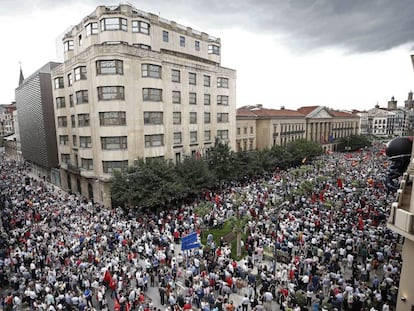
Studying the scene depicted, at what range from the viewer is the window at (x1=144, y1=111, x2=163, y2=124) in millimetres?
32125

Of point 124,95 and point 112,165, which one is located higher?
point 124,95

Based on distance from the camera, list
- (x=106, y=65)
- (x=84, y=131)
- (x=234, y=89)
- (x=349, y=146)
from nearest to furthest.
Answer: (x=106, y=65), (x=84, y=131), (x=234, y=89), (x=349, y=146)

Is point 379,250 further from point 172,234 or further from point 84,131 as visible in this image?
point 84,131

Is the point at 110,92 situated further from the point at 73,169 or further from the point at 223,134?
the point at 223,134

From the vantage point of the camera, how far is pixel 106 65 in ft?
95.8

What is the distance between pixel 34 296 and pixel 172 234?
1016cm

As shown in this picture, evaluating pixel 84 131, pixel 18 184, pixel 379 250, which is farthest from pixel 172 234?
pixel 18 184

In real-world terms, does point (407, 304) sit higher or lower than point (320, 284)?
higher

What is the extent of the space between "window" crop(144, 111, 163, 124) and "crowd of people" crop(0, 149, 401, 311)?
10.8 meters

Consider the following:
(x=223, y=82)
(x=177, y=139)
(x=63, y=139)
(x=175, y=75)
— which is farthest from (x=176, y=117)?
(x=63, y=139)

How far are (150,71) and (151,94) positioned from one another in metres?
2.62

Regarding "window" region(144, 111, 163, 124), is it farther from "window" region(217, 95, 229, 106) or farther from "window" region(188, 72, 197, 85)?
"window" region(217, 95, 229, 106)

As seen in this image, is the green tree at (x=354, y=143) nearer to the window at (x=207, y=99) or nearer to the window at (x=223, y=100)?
the window at (x=223, y=100)

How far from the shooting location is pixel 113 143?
99.5 ft
